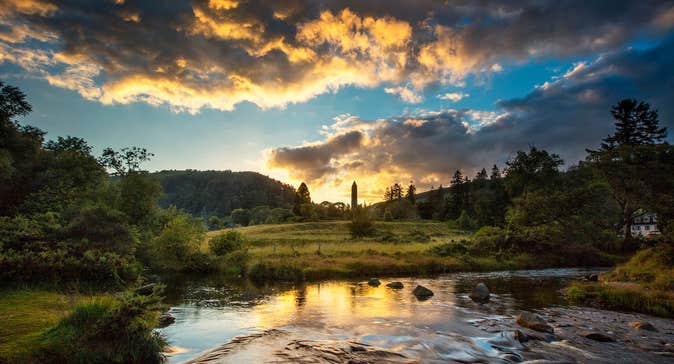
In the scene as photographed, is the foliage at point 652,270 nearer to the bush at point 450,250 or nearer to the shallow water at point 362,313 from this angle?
the shallow water at point 362,313

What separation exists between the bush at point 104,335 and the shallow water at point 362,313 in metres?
1.71

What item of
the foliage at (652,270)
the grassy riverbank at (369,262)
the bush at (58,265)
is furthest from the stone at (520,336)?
the grassy riverbank at (369,262)

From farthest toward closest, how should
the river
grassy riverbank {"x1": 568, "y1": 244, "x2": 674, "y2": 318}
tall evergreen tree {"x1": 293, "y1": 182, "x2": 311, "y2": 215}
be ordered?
1. tall evergreen tree {"x1": 293, "y1": 182, "x2": 311, "y2": 215}
2. grassy riverbank {"x1": 568, "y1": 244, "x2": 674, "y2": 318}
3. the river

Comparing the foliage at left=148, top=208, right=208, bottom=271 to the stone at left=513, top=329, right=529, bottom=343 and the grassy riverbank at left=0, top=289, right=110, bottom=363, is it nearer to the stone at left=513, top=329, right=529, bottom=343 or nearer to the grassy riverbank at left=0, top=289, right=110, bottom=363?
the grassy riverbank at left=0, top=289, right=110, bottom=363

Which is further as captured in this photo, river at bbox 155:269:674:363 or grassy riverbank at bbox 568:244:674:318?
grassy riverbank at bbox 568:244:674:318

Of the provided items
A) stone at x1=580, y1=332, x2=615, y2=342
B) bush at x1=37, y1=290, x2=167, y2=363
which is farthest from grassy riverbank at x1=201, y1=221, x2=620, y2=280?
bush at x1=37, y1=290, x2=167, y2=363

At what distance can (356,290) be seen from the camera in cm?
2533

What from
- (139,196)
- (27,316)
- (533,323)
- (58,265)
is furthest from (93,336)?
(139,196)

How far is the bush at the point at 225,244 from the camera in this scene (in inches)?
1462

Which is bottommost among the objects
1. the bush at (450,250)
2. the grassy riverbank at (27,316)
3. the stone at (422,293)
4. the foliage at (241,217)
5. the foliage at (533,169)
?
the stone at (422,293)

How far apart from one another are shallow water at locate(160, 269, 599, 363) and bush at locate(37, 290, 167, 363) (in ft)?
5.60

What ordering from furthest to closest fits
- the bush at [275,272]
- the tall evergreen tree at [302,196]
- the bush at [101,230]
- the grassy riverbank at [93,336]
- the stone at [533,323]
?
1. the tall evergreen tree at [302,196]
2. the bush at [275,272]
3. the bush at [101,230]
4. the stone at [533,323]
5. the grassy riverbank at [93,336]

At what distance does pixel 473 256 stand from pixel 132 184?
1529 inches

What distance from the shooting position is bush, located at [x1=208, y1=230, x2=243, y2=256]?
37.1 m
